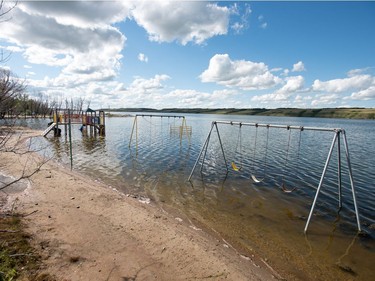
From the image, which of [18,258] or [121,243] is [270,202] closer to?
[121,243]

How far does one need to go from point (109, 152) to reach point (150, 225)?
589 inches

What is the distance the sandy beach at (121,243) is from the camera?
5.12m

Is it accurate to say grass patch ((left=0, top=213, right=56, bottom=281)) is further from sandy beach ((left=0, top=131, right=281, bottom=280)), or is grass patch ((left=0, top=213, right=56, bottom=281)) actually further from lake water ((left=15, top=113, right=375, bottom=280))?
lake water ((left=15, top=113, right=375, bottom=280))

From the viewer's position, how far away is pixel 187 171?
604 inches

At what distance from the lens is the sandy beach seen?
5.12m

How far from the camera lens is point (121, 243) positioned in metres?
6.17

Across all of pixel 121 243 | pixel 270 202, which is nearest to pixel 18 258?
pixel 121 243

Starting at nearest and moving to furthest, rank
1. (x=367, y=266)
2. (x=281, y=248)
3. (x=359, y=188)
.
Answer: (x=367, y=266), (x=281, y=248), (x=359, y=188)

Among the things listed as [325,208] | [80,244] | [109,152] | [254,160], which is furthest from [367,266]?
[109,152]

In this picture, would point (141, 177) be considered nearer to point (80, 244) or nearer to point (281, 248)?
point (80, 244)

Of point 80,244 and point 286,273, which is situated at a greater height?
point 80,244

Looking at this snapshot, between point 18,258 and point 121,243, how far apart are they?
86.6 inches

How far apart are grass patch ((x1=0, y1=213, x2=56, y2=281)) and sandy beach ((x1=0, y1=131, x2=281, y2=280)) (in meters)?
0.18

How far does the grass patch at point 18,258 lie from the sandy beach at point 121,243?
0.60 feet
